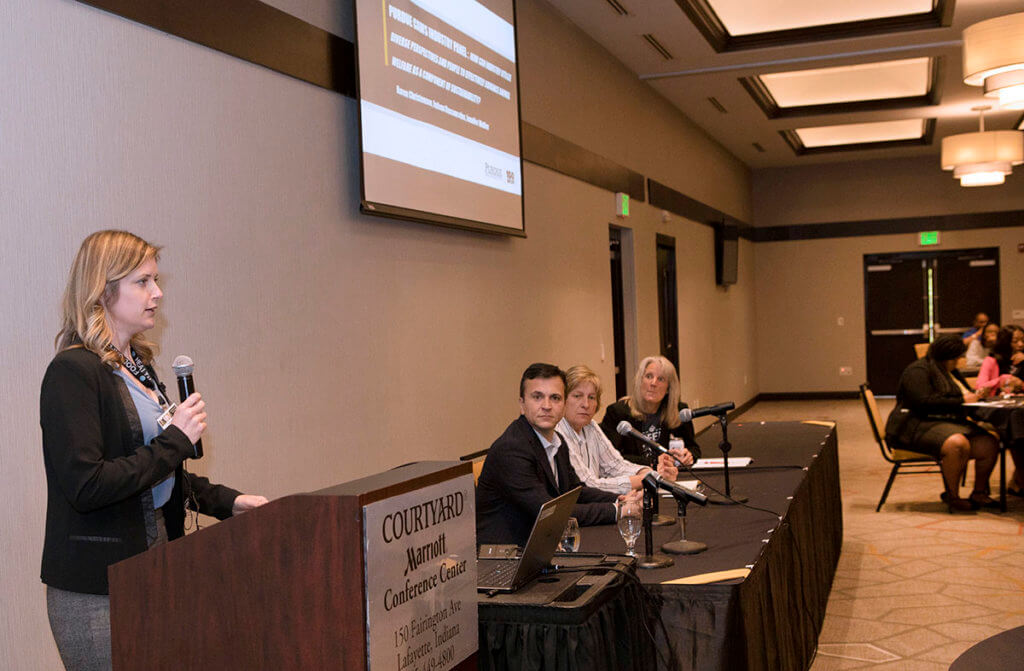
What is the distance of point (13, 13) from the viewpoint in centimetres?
267

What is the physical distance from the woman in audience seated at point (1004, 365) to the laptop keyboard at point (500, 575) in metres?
6.15

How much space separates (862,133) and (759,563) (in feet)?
38.4

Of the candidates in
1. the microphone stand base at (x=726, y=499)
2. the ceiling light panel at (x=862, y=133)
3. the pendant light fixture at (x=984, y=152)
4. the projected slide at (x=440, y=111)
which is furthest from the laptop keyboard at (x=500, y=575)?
A: the ceiling light panel at (x=862, y=133)

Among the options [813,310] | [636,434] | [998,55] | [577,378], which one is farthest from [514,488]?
[813,310]

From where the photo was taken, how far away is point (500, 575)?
7.52 feet

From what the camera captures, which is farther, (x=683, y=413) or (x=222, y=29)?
(x=683, y=413)

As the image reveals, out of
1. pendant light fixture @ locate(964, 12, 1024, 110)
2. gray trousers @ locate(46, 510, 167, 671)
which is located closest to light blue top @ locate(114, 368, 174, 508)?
gray trousers @ locate(46, 510, 167, 671)

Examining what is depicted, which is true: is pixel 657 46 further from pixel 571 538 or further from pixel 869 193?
pixel 869 193

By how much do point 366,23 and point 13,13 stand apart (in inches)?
71.1

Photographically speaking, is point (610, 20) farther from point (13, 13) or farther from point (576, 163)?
point (13, 13)

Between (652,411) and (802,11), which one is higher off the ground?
(802,11)

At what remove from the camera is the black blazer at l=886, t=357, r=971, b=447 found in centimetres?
710

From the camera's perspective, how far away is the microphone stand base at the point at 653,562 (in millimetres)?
2850

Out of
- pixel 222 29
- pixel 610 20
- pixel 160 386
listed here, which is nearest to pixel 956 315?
pixel 610 20
